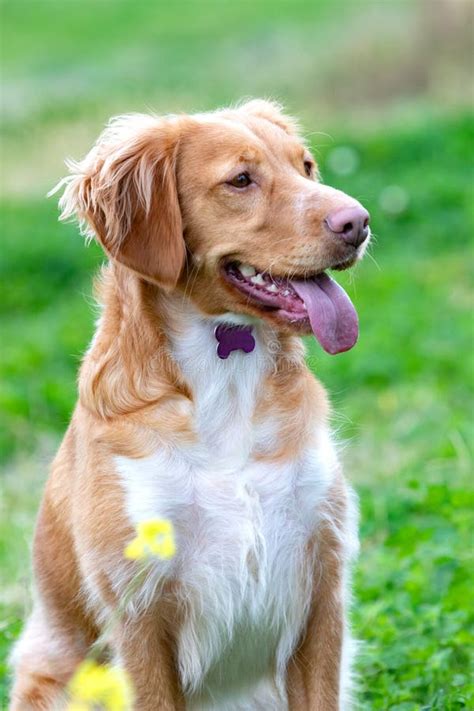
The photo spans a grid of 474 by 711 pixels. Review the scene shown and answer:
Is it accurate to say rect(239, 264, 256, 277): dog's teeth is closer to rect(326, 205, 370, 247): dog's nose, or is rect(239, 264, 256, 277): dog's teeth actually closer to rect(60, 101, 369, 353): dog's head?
rect(60, 101, 369, 353): dog's head

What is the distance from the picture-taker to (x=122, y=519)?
3.75 meters

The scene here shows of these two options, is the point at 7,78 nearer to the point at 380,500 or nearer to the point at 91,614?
the point at 380,500

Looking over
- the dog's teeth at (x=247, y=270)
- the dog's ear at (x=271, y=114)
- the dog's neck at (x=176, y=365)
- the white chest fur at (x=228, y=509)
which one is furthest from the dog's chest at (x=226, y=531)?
the dog's ear at (x=271, y=114)

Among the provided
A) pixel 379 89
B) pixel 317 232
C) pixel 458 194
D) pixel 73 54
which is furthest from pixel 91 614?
pixel 73 54

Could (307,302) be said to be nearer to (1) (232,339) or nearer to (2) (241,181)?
(1) (232,339)

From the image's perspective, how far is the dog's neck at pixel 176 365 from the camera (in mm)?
3877

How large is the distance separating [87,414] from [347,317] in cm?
78

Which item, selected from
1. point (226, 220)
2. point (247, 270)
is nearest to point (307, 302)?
point (247, 270)

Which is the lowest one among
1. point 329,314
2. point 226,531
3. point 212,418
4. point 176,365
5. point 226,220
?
point 226,531

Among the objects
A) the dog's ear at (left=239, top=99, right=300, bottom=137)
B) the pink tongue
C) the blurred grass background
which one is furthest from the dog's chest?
the dog's ear at (left=239, top=99, right=300, bottom=137)

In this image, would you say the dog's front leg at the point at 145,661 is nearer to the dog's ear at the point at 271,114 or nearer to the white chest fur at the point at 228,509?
the white chest fur at the point at 228,509

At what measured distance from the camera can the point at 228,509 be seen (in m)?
3.81

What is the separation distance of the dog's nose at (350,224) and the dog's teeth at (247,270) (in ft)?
0.84

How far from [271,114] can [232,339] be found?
30.7 inches
